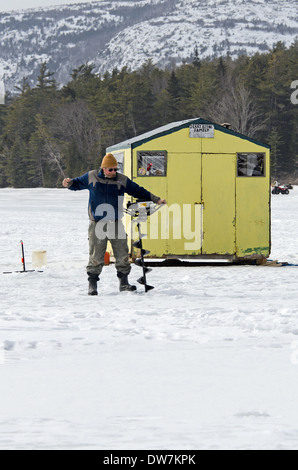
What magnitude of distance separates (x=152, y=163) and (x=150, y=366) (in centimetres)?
645

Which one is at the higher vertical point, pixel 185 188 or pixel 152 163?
pixel 152 163

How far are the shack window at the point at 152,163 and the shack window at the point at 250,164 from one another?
1.21 meters

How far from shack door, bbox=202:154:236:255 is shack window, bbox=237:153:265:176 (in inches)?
4.4

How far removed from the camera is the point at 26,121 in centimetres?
8406

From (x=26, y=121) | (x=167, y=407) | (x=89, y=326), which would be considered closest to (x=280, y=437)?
(x=167, y=407)

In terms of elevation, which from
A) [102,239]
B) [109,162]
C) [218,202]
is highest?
[109,162]

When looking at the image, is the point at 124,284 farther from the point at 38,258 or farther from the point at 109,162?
the point at 38,258

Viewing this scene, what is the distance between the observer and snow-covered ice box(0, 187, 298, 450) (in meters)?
3.35

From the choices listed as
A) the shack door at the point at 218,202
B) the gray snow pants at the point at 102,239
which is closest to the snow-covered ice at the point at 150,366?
the gray snow pants at the point at 102,239

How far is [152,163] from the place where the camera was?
10625mm

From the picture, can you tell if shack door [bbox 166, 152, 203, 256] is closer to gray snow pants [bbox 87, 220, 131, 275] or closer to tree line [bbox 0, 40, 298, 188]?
gray snow pants [bbox 87, 220, 131, 275]

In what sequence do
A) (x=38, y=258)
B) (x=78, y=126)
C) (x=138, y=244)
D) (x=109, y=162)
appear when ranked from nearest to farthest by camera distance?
A: (x=109, y=162) < (x=138, y=244) < (x=38, y=258) < (x=78, y=126)

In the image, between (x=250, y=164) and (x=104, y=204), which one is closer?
(x=104, y=204)

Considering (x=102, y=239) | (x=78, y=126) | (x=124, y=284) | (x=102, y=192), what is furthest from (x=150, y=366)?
(x=78, y=126)
